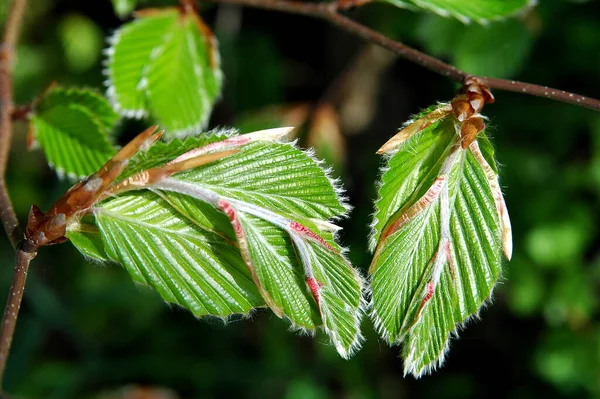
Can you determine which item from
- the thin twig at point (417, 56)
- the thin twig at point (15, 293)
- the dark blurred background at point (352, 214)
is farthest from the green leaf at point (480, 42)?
the thin twig at point (15, 293)

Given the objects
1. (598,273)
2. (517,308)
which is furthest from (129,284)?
(598,273)

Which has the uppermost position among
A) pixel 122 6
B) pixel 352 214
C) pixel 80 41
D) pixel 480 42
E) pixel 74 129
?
pixel 122 6

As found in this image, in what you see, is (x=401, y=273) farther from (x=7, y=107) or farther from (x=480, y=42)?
(x=480, y=42)

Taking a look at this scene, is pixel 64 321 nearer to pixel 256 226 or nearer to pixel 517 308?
pixel 517 308

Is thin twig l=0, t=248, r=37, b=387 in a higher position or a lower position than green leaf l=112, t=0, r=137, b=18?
lower

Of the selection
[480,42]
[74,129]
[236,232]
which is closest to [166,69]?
[74,129]

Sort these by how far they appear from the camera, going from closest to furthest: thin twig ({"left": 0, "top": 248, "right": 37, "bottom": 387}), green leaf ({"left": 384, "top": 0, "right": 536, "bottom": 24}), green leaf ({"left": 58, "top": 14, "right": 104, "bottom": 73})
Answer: thin twig ({"left": 0, "top": 248, "right": 37, "bottom": 387}) < green leaf ({"left": 384, "top": 0, "right": 536, "bottom": 24}) < green leaf ({"left": 58, "top": 14, "right": 104, "bottom": 73})

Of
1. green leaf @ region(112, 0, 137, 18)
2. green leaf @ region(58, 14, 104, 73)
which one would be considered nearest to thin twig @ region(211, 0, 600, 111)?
green leaf @ region(112, 0, 137, 18)

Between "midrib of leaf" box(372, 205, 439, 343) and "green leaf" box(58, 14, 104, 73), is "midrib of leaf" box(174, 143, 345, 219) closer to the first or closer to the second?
"midrib of leaf" box(372, 205, 439, 343)
